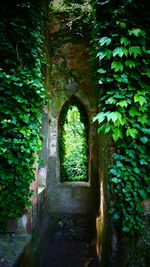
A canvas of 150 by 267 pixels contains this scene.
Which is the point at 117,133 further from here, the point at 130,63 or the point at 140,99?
the point at 130,63

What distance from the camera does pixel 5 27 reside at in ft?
6.91

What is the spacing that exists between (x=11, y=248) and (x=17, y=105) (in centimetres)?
181

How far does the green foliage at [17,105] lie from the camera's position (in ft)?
6.38

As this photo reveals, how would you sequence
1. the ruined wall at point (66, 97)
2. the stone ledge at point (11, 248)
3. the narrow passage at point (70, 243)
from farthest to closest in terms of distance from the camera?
the ruined wall at point (66, 97)
the narrow passage at point (70, 243)
the stone ledge at point (11, 248)

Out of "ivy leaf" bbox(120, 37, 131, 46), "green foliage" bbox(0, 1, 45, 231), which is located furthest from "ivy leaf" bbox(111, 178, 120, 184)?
"ivy leaf" bbox(120, 37, 131, 46)

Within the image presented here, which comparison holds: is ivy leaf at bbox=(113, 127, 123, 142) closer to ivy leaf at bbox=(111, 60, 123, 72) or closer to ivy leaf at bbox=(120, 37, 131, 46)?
ivy leaf at bbox=(111, 60, 123, 72)

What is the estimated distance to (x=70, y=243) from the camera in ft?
11.3

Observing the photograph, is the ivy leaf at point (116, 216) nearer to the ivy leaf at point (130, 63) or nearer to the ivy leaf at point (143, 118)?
the ivy leaf at point (143, 118)

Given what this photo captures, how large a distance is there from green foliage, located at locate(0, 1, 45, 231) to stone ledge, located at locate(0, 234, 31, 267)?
0.16 meters

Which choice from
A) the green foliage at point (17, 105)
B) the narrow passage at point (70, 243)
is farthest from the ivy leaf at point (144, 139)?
the narrow passage at point (70, 243)

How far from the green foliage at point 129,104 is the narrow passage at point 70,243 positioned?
6.16 feet

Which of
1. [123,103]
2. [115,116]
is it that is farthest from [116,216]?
[123,103]

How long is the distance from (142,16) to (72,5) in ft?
10.1

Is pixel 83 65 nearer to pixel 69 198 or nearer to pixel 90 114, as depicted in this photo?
pixel 90 114
